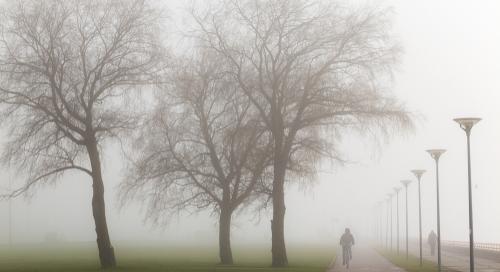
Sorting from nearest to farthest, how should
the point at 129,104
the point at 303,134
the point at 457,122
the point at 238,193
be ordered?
the point at 457,122, the point at 129,104, the point at 303,134, the point at 238,193

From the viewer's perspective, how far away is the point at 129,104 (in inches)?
1264

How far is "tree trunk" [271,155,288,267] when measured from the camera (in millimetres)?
34406

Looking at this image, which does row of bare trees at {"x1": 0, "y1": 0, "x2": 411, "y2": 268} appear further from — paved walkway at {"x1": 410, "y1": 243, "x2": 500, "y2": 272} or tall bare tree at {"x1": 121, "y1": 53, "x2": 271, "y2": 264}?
paved walkway at {"x1": 410, "y1": 243, "x2": 500, "y2": 272}

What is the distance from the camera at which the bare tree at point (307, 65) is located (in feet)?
106

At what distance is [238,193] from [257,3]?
39.3 ft

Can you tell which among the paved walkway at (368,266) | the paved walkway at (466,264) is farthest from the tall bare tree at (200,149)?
the paved walkway at (466,264)

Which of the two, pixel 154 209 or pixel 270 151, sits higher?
pixel 270 151

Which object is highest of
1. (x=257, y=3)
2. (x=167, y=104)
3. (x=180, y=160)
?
(x=257, y=3)

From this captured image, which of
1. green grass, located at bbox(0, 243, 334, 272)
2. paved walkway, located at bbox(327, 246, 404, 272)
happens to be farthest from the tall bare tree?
paved walkway, located at bbox(327, 246, 404, 272)

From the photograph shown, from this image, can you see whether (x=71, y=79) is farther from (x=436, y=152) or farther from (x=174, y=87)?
(x=436, y=152)

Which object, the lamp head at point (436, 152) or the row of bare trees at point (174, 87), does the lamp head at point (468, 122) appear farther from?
the lamp head at point (436, 152)

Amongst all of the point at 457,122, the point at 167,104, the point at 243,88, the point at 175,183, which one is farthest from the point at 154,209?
the point at 457,122

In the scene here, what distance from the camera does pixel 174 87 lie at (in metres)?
35.9

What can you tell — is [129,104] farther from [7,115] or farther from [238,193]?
[238,193]
